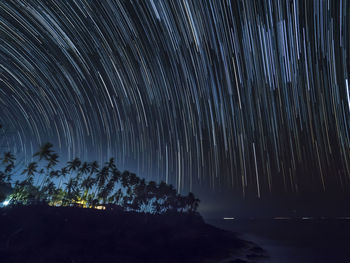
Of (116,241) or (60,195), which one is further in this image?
(60,195)

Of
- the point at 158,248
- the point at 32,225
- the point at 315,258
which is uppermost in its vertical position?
the point at 32,225

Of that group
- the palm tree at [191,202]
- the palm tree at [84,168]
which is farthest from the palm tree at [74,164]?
the palm tree at [191,202]

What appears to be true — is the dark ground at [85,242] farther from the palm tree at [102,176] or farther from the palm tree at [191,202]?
the palm tree at [191,202]

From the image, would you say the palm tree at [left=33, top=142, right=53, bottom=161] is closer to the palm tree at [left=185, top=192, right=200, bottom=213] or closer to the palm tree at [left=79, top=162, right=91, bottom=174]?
the palm tree at [left=79, top=162, right=91, bottom=174]

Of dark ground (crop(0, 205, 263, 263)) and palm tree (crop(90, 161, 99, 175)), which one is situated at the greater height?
palm tree (crop(90, 161, 99, 175))

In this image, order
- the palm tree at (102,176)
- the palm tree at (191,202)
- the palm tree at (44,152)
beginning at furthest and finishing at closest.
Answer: the palm tree at (191,202)
the palm tree at (102,176)
the palm tree at (44,152)

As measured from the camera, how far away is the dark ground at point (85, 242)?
28.3 m

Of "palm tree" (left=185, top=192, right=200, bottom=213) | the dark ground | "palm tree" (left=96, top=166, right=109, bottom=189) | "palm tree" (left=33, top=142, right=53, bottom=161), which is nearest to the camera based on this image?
the dark ground

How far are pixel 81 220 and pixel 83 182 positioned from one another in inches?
1323

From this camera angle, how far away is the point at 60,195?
84.1m

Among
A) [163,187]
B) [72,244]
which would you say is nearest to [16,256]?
[72,244]

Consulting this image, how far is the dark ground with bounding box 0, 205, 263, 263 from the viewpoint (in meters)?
28.3

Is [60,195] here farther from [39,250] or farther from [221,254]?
[221,254]

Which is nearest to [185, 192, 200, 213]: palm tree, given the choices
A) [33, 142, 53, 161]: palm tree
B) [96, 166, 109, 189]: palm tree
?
[96, 166, 109, 189]: palm tree
